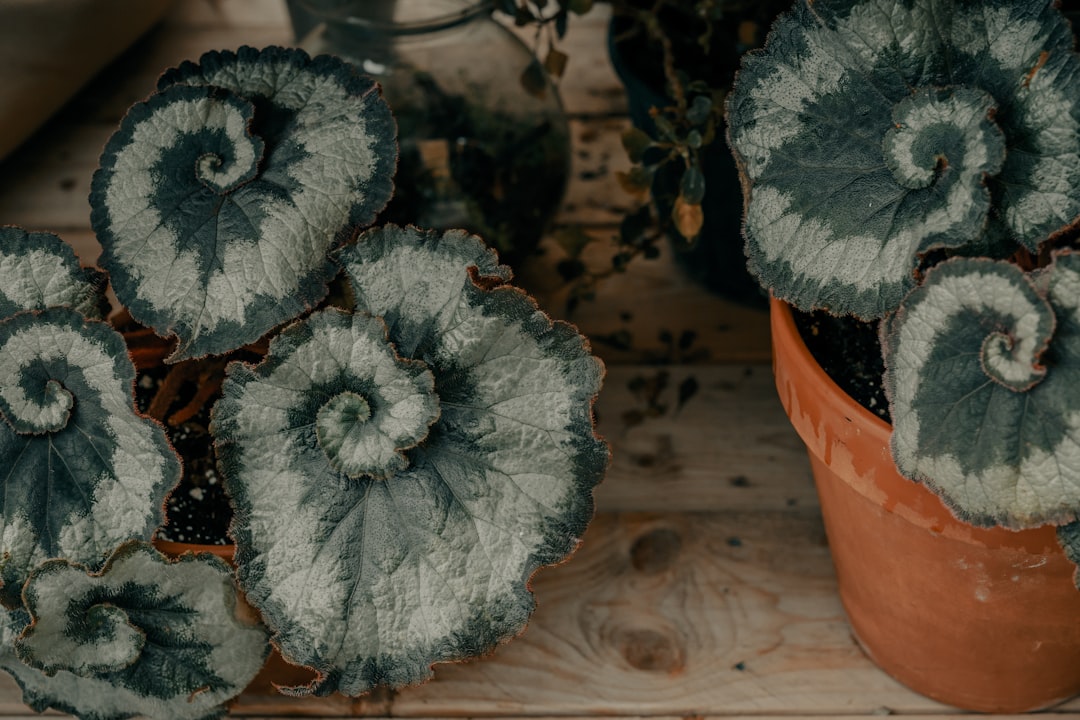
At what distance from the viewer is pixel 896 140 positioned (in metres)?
0.79

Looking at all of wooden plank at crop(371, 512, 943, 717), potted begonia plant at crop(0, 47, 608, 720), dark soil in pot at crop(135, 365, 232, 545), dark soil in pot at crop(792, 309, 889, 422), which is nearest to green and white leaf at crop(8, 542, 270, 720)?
potted begonia plant at crop(0, 47, 608, 720)

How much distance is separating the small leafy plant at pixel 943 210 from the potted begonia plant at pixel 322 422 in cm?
22

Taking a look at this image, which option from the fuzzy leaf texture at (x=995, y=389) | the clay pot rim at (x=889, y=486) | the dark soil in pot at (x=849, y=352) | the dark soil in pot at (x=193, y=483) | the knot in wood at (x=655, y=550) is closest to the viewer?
the fuzzy leaf texture at (x=995, y=389)

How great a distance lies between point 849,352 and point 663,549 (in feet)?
1.25

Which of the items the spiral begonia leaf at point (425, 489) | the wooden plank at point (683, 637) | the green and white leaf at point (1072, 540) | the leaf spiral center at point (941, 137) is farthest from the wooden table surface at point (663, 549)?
the leaf spiral center at point (941, 137)

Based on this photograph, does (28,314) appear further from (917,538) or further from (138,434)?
(917,538)

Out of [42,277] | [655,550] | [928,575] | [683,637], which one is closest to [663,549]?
[655,550]

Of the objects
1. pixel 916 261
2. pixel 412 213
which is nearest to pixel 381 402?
pixel 916 261

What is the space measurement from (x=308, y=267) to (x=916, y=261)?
486 millimetres

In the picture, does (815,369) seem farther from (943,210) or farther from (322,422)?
(322,422)

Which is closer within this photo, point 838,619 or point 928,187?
point 928,187

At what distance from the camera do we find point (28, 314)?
86cm

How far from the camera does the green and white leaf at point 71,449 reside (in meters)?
0.85

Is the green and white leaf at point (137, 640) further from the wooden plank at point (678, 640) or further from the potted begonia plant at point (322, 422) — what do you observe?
the wooden plank at point (678, 640)
